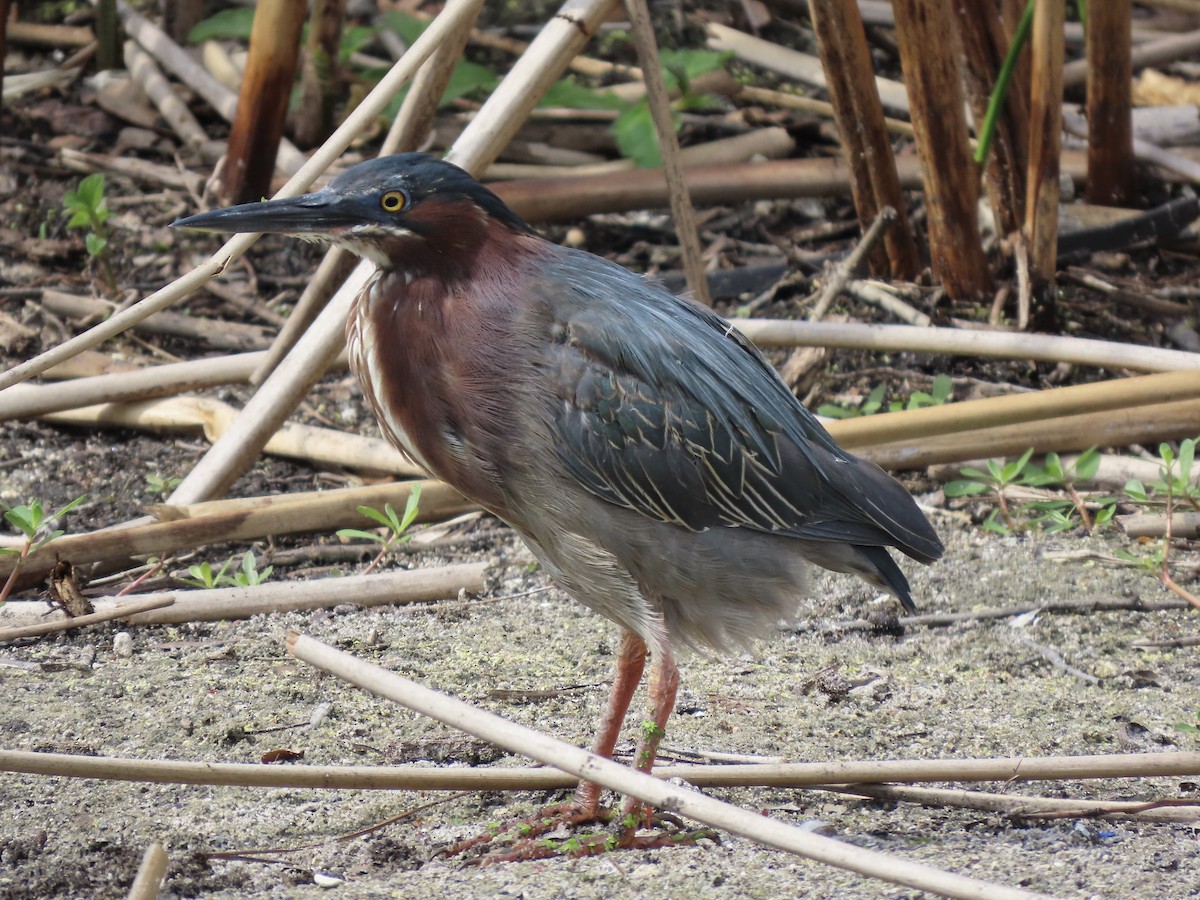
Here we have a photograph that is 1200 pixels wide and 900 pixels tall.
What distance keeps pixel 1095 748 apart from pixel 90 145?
6264 mm

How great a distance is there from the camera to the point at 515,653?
4105 mm

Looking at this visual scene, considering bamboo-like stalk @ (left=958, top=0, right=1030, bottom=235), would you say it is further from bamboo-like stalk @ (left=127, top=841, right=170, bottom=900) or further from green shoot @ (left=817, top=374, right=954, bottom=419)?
bamboo-like stalk @ (left=127, top=841, right=170, bottom=900)

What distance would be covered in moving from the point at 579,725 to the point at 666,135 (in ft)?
7.68

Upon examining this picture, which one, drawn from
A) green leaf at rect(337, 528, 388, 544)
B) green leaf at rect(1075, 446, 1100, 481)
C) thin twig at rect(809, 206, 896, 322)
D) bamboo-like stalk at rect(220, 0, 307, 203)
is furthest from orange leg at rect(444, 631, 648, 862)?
bamboo-like stalk at rect(220, 0, 307, 203)

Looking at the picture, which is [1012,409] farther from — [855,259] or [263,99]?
[263,99]

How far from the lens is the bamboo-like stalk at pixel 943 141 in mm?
5336

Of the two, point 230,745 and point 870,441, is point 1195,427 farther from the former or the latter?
point 230,745

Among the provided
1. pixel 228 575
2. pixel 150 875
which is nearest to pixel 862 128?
pixel 228 575

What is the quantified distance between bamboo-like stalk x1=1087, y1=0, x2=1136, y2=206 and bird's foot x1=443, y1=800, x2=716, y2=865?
14.1ft

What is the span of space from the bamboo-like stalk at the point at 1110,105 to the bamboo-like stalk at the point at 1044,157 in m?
0.68

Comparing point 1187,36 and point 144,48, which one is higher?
point 144,48

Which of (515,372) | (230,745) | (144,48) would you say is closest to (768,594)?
(515,372)

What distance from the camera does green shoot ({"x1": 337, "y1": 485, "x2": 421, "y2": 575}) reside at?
4434 millimetres

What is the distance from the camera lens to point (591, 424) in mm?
3318
